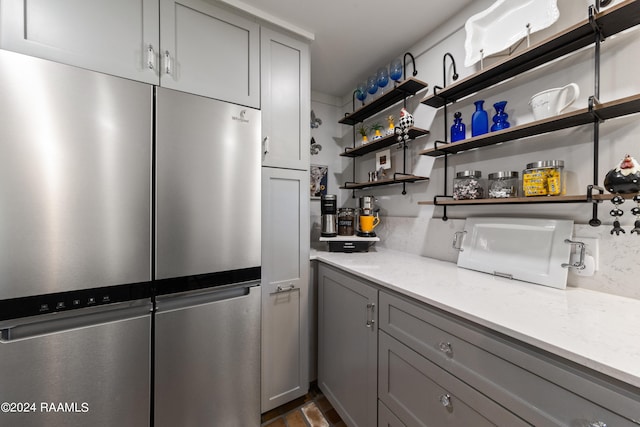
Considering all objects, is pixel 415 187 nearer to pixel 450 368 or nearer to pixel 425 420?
pixel 450 368

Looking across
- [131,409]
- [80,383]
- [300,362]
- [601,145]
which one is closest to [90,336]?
[80,383]

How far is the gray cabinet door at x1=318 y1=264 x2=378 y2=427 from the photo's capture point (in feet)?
3.93

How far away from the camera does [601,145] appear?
959mm

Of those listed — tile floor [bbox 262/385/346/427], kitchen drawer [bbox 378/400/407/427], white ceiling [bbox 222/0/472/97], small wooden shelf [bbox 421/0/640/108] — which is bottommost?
tile floor [bbox 262/385/346/427]

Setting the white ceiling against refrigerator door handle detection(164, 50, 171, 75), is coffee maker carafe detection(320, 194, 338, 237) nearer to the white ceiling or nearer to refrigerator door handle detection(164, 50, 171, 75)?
the white ceiling

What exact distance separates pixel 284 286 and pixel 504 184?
1329 mm

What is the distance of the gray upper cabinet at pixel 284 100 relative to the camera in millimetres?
1455

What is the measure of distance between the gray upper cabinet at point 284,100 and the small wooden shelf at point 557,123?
865 mm

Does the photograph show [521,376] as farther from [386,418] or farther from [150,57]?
[150,57]

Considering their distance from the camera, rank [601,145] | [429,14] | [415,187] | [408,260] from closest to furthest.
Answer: [601,145], [429,14], [408,260], [415,187]

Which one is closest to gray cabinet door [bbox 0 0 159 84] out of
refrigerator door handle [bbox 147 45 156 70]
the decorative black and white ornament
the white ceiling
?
refrigerator door handle [bbox 147 45 156 70]

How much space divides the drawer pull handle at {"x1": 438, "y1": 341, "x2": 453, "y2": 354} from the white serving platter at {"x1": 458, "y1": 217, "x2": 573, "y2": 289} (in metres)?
0.56

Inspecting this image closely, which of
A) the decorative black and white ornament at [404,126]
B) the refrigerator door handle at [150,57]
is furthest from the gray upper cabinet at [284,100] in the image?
the decorative black and white ornament at [404,126]

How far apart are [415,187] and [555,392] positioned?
1378mm
